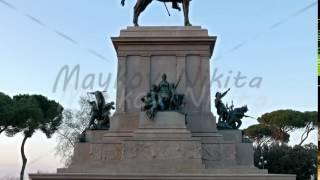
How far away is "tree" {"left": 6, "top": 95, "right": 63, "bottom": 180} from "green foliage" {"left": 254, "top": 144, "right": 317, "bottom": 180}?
61.8 ft

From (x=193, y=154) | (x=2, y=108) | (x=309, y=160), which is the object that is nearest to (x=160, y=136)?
(x=193, y=154)

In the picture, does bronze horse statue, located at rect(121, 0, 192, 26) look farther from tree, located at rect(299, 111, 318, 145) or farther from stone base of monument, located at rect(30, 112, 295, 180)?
tree, located at rect(299, 111, 318, 145)

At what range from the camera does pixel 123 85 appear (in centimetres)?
2106

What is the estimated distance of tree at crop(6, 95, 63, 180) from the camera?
1658 inches

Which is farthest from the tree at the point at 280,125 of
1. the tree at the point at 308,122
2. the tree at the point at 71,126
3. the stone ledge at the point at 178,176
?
the stone ledge at the point at 178,176

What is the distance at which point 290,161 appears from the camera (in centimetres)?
4312

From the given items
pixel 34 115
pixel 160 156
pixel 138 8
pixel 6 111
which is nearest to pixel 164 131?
pixel 160 156

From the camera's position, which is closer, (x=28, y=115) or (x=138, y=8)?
(x=138, y=8)

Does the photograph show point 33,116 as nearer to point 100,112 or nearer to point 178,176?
point 100,112

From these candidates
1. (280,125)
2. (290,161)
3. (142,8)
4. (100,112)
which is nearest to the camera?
(100,112)

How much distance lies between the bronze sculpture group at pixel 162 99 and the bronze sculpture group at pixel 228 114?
1.94m

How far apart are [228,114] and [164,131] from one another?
3568 millimetres

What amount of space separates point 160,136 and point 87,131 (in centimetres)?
332

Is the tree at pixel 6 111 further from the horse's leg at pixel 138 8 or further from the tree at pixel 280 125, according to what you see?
the tree at pixel 280 125
